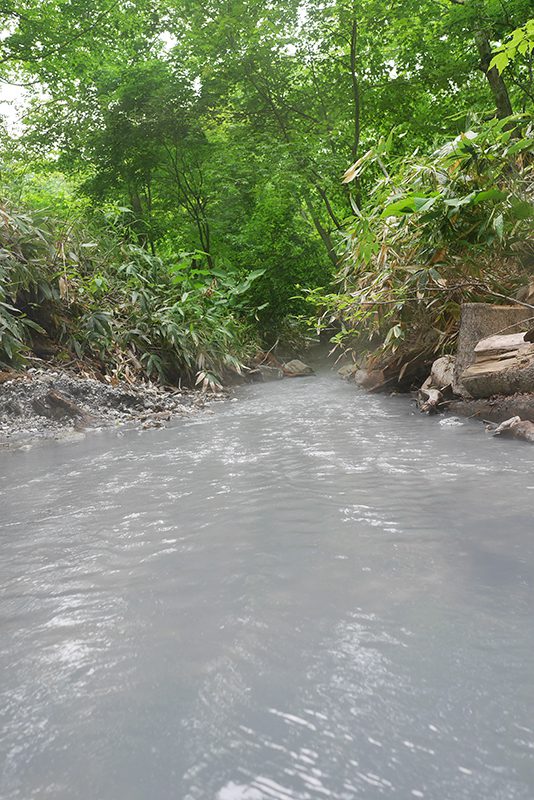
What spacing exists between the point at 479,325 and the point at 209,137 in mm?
7564

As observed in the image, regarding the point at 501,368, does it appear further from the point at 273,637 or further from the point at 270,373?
the point at 270,373

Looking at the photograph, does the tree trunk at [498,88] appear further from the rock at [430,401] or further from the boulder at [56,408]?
the boulder at [56,408]

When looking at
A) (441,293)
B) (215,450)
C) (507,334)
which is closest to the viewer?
(215,450)

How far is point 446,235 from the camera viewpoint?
4070 millimetres

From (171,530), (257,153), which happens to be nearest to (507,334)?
(171,530)

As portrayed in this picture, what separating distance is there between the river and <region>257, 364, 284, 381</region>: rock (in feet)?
18.0

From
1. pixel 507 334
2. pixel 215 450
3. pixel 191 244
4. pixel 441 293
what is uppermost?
pixel 191 244

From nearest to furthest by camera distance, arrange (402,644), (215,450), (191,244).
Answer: (402,644) → (215,450) → (191,244)

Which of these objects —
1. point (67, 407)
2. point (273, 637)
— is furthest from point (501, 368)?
point (67, 407)

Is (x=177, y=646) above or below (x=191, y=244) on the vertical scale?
below

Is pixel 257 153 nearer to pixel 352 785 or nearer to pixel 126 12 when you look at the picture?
pixel 126 12

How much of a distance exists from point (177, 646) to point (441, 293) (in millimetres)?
3995

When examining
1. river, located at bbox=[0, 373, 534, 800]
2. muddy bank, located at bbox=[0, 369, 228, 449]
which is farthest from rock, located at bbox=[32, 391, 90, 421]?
river, located at bbox=[0, 373, 534, 800]

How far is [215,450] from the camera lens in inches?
128
